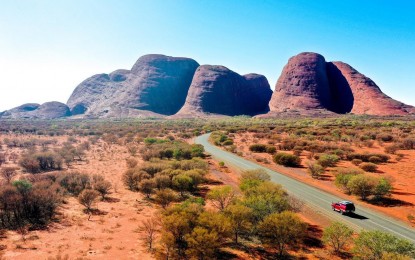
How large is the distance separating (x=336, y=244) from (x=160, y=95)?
183711 mm

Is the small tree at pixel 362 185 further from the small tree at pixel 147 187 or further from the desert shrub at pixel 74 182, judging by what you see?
the desert shrub at pixel 74 182

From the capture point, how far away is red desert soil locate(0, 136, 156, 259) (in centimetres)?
1493

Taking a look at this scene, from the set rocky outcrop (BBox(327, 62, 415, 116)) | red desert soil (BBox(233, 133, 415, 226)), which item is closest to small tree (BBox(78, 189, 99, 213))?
red desert soil (BBox(233, 133, 415, 226))

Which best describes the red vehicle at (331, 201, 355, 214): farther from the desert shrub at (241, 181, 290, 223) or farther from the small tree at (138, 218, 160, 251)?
the small tree at (138, 218, 160, 251)

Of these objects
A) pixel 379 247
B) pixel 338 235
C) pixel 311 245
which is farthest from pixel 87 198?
pixel 379 247

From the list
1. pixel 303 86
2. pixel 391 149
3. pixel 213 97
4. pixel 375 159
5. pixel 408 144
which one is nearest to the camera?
pixel 375 159

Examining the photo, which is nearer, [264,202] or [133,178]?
[264,202]

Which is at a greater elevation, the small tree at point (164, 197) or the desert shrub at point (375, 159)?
the desert shrub at point (375, 159)

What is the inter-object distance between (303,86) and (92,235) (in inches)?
6625

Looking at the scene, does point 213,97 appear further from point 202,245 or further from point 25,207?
point 202,245

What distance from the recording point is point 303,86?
16738 cm

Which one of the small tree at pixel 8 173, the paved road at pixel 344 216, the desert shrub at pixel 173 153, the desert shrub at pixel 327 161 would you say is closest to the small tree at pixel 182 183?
the paved road at pixel 344 216

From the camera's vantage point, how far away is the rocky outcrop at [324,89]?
495 feet

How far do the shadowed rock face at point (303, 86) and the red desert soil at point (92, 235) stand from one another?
149 metres
